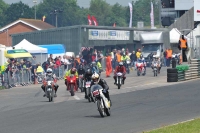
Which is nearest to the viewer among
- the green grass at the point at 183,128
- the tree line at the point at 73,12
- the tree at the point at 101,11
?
the green grass at the point at 183,128

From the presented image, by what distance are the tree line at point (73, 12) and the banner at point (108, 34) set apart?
54.7 meters

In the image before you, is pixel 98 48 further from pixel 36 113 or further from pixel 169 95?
pixel 36 113

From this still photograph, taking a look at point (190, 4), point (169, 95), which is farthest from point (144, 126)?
point (190, 4)

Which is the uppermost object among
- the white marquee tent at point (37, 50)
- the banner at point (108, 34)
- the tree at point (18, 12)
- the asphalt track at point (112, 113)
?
the tree at point (18, 12)

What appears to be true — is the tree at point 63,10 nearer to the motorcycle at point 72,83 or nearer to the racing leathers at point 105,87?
the motorcycle at point 72,83

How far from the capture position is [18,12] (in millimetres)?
127625

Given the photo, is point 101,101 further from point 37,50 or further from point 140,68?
point 37,50

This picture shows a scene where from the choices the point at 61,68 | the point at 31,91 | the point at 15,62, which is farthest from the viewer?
the point at 61,68

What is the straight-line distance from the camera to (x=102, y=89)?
17016 millimetres

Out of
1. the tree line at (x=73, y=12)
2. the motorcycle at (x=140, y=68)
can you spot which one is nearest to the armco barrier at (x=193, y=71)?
the motorcycle at (x=140, y=68)

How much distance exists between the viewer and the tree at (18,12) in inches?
4988

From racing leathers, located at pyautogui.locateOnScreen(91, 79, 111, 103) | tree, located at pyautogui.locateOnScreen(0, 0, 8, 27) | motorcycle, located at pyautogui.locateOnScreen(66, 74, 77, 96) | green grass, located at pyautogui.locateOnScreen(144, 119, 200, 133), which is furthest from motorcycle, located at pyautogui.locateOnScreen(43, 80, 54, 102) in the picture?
tree, located at pyautogui.locateOnScreen(0, 0, 8, 27)

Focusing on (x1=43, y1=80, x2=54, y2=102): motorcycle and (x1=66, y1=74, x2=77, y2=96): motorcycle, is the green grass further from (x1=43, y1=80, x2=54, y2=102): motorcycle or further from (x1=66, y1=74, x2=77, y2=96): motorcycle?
(x1=66, y1=74, x2=77, y2=96): motorcycle

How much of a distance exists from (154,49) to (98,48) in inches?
186
